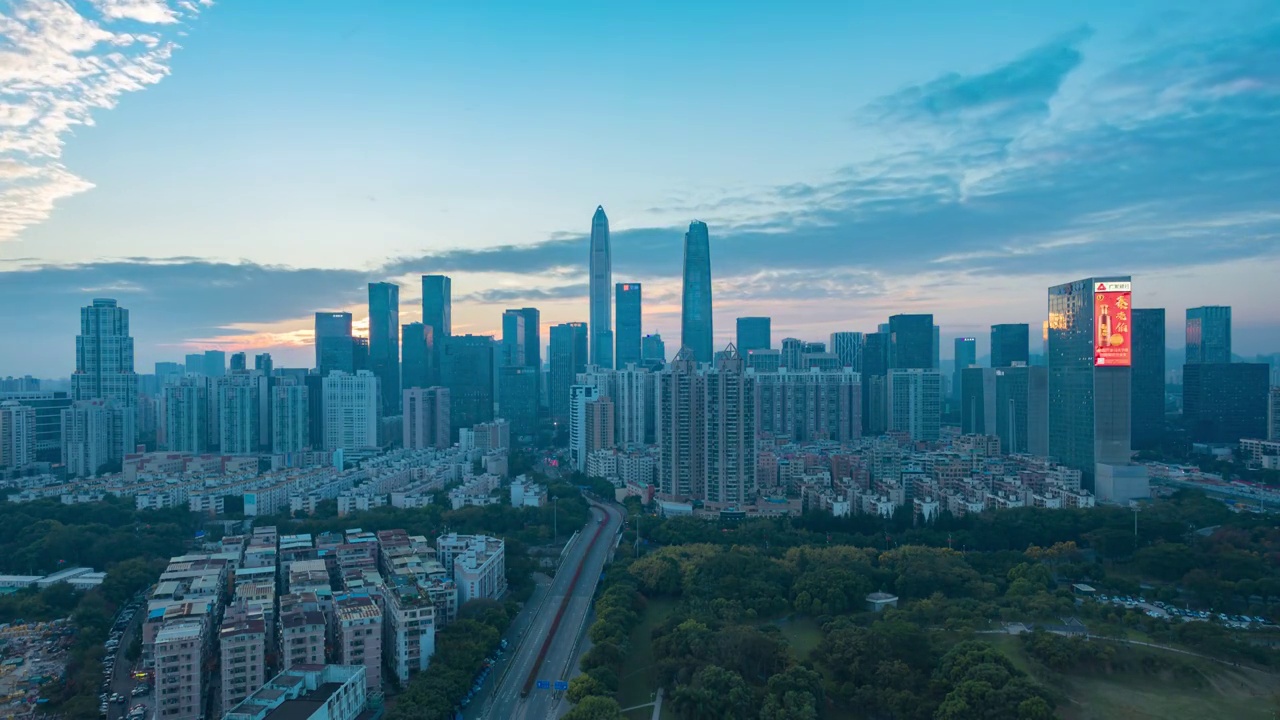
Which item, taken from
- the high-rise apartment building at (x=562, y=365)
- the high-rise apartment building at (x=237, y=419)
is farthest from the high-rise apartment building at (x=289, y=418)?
the high-rise apartment building at (x=562, y=365)

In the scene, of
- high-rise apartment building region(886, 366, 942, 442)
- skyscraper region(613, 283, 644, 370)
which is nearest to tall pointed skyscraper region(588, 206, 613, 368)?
skyscraper region(613, 283, 644, 370)

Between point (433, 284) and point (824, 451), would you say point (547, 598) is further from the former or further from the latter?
point (433, 284)

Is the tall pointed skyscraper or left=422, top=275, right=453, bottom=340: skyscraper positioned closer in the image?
left=422, top=275, right=453, bottom=340: skyscraper

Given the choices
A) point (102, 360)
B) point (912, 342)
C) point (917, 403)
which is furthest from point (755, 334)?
point (102, 360)

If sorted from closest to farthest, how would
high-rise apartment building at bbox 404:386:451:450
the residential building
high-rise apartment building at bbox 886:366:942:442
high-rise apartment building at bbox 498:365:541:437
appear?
the residential building < high-rise apartment building at bbox 404:386:451:450 < high-rise apartment building at bbox 886:366:942:442 < high-rise apartment building at bbox 498:365:541:437

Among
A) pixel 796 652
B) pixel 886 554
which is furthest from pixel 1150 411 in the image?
pixel 796 652

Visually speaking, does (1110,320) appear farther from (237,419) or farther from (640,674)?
(237,419)

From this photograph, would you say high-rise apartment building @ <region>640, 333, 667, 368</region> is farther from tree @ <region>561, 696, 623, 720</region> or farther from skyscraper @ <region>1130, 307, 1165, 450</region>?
tree @ <region>561, 696, 623, 720</region>

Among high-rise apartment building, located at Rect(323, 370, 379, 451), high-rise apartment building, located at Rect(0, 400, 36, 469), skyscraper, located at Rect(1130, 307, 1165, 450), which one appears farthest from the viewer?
high-rise apartment building, located at Rect(323, 370, 379, 451)
